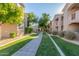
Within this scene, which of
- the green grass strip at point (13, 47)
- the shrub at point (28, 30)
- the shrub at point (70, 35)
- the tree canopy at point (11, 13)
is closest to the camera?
the green grass strip at point (13, 47)

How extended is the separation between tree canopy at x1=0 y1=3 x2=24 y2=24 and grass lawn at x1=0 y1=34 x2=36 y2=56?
129 centimetres

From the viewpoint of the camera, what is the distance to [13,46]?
33.9ft

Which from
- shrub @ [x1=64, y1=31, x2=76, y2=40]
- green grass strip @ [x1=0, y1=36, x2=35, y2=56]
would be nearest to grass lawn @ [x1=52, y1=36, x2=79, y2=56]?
green grass strip @ [x1=0, y1=36, x2=35, y2=56]

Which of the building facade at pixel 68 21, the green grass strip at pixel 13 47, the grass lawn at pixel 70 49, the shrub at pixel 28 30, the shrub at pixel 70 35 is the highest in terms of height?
the building facade at pixel 68 21

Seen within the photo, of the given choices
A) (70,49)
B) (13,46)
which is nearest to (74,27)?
(70,49)

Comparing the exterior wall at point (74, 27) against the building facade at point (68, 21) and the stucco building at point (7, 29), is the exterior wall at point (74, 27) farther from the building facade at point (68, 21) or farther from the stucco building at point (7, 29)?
the stucco building at point (7, 29)

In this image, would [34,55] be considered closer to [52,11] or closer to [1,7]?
[52,11]

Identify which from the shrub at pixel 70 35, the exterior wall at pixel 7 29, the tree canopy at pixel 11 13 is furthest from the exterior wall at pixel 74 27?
the exterior wall at pixel 7 29

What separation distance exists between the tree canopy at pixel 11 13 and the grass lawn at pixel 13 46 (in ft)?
4.23

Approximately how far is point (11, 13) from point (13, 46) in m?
3.87

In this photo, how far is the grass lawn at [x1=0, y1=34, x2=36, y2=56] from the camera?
869cm

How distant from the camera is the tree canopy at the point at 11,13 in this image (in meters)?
12.5

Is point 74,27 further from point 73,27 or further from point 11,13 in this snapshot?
point 11,13

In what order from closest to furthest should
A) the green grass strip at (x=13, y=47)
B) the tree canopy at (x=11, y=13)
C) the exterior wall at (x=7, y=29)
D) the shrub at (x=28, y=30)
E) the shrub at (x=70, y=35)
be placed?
the green grass strip at (x=13, y=47) → the exterior wall at (x=7, y=29) → the tree canopy at (x=11, y=13) → the shrub at (x=28, y=30) → the shrub at (x=70, y=35)
